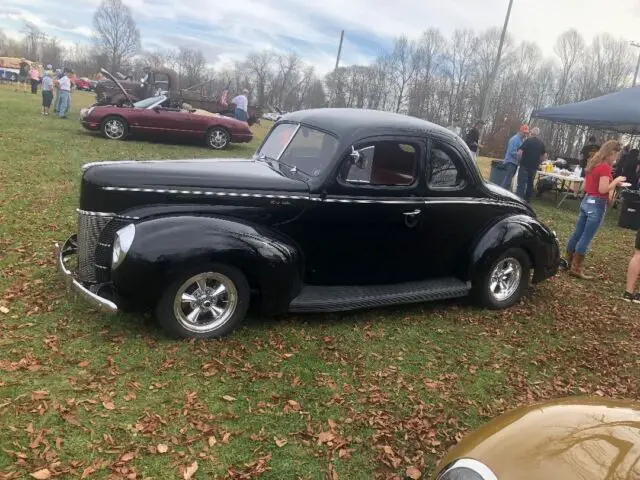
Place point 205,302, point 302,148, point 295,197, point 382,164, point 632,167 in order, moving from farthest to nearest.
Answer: point 632,167 < point 302,148 < point 382,164 < point 295,197 < point 205,302

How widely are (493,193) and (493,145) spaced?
39.0m

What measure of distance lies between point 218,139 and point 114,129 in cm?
300

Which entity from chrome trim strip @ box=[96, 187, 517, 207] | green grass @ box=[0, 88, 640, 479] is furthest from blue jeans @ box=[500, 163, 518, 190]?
chrome trim strip @ box=[96, 187, 517, 207]

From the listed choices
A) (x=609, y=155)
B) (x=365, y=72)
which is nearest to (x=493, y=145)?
(x=365, y=72)

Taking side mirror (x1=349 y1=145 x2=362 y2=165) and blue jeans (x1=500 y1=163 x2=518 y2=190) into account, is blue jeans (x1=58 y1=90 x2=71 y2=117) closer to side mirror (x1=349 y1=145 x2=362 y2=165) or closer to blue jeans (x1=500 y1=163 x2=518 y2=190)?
blue jeans (x1=500 y1=163 x2=518 y2=190)

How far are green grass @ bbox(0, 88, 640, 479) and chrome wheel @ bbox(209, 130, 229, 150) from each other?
400 inches

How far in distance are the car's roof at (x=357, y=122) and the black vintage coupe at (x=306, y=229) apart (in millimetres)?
17

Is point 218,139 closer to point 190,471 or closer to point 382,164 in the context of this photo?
point 382,164

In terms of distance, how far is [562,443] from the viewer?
2287 mm

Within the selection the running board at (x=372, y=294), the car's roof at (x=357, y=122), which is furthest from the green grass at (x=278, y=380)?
the car's roof at (x=357, y=122)

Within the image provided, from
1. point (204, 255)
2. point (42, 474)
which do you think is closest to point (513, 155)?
point (204, 255)

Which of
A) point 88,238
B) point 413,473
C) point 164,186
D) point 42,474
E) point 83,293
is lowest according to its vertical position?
point 42,474

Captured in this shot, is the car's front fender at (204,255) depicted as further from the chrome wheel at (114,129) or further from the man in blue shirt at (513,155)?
the chrome wheel at (114,129)

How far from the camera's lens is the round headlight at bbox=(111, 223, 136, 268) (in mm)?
4188
